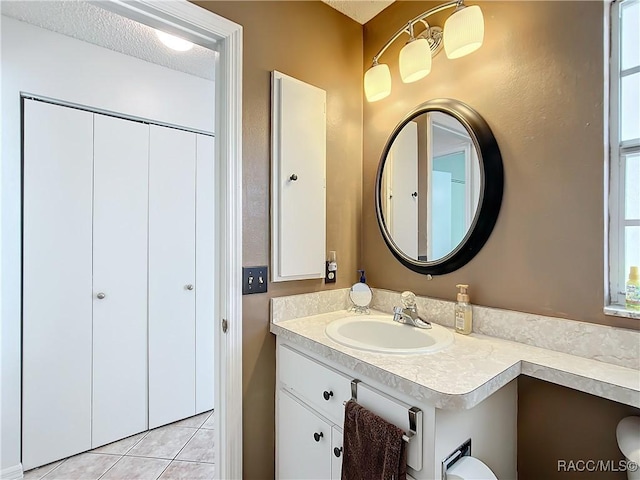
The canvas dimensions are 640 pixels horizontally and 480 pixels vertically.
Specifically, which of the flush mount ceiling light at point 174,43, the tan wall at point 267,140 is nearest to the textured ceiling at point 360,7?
the tan wall at point 267,140

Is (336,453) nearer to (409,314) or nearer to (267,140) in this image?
(409,314)

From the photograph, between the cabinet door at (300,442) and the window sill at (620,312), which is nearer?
the window sill at (620,312)

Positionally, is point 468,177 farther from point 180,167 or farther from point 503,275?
point 180,167

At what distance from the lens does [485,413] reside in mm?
1037

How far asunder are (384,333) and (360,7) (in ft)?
5.29

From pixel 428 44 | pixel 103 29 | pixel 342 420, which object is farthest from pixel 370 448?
pixel 103 29

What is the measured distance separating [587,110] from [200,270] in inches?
87.4

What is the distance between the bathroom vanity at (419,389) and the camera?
848 mm

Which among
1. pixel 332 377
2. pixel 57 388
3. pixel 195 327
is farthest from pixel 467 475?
pixel 57 388

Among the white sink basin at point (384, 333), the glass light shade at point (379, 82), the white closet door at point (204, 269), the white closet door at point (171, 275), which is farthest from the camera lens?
the white closet door at point (204, 269)

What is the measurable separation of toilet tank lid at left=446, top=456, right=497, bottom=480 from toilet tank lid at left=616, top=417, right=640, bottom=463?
0.34 metres

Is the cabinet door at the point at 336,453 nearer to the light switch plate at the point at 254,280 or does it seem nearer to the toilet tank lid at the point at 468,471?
the toilet tank lid at the point at 468,471

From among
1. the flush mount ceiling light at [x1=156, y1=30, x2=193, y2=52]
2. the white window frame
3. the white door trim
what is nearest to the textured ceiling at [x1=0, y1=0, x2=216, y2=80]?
the flush mount ceiling light at [x1=156, y1=30, x2=193, y2=52]

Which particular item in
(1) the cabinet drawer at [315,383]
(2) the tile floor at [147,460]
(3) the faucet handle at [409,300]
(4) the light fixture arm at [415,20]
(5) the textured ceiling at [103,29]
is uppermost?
(5) the textured ceiling at [103,29]
